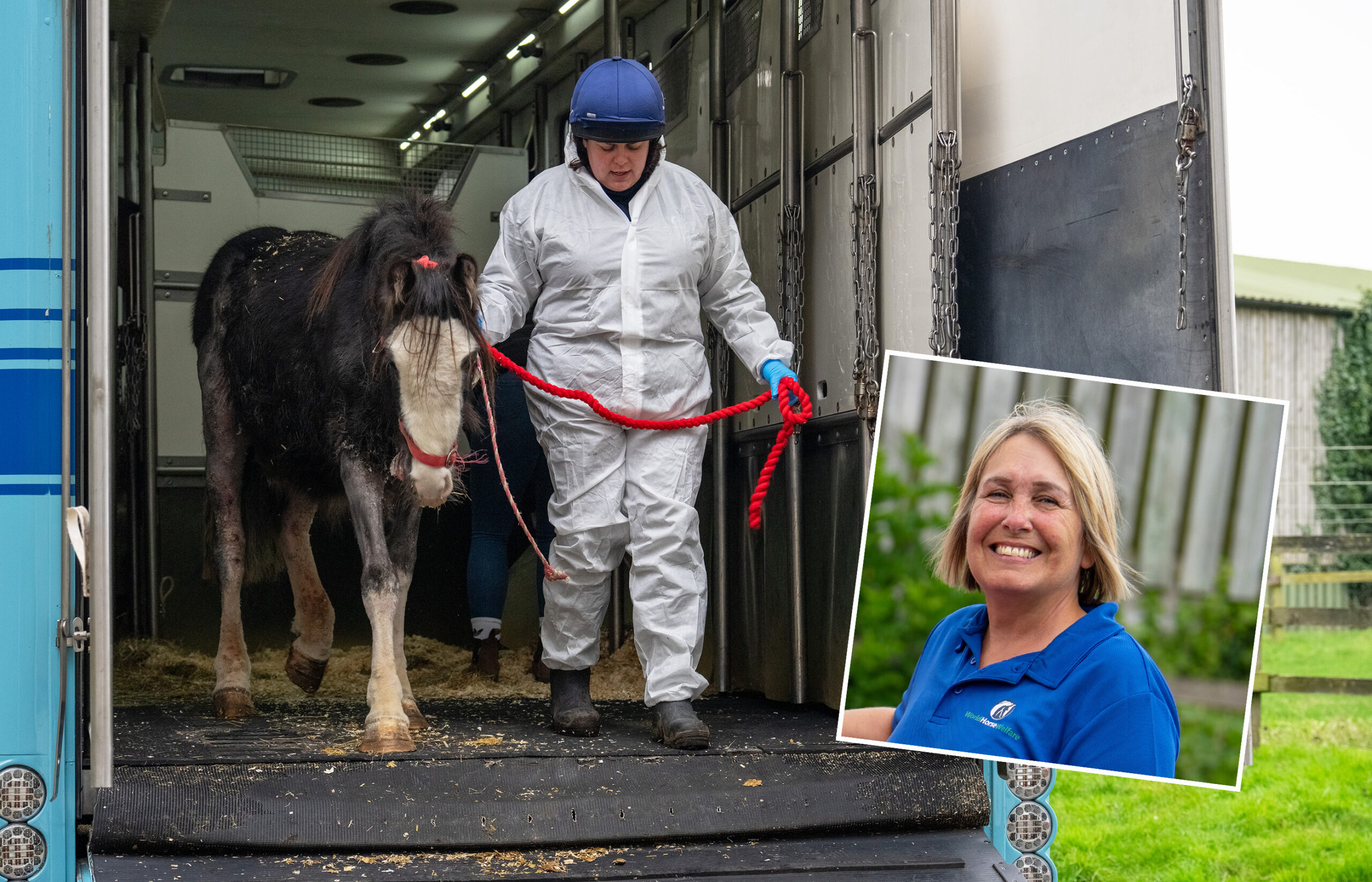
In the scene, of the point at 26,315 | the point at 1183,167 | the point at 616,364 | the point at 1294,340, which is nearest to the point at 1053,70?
the point at 1183,167

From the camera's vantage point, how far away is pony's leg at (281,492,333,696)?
15.2 ft

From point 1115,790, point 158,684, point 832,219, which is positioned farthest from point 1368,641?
point 158,684

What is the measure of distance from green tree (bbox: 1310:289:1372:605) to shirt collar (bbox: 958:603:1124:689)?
983 centimetres

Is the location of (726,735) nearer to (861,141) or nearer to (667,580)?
(667,580)

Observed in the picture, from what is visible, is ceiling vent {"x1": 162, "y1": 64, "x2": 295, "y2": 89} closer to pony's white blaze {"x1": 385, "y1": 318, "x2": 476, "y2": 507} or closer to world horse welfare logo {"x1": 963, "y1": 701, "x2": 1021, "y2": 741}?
pony's white blaze {"x1": 385, "y1": 318, "x2": 476, "y2": 507}

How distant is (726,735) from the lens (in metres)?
3.88

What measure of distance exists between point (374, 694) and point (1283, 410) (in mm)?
2469

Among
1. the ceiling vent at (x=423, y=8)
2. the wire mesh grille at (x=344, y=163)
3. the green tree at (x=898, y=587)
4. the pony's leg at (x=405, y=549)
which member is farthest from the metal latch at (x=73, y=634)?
the ceiling vent at (x=423, y=8)

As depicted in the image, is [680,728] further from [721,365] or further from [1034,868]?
[721,365]

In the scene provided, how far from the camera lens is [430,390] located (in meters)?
3.32

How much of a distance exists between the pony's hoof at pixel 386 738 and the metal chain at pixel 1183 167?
2.09 m

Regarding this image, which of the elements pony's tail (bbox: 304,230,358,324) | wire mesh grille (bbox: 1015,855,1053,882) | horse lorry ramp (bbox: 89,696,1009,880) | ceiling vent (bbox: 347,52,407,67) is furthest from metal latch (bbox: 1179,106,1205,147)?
ceiling vent (bbox: 347,52,407,67)

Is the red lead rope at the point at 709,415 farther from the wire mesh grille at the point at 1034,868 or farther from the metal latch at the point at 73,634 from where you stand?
the metal latch at the point at 73,634

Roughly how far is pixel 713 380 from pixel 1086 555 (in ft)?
11.3
